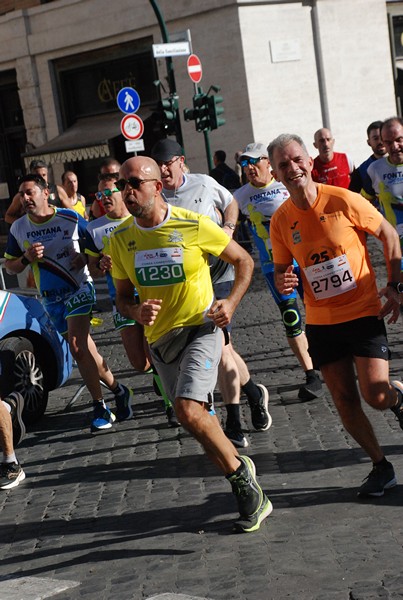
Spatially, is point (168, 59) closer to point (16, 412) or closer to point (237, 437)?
point (16, 412)

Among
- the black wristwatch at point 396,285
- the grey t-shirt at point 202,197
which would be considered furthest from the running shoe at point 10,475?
the black wristwatch at point 396,285

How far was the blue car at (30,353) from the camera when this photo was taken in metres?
9.04

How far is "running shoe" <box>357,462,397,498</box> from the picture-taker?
5.99 meters

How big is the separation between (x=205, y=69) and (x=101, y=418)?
63.6 feet

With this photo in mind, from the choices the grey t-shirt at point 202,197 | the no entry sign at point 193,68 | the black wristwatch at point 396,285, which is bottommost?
the black wristwatch at point 396,285

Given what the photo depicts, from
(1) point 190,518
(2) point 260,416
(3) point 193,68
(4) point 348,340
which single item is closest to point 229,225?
(2) point 260,416

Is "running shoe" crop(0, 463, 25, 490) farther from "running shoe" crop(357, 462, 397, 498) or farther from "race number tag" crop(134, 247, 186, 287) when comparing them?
"running shoe" crop(357, 462, 397, 498)

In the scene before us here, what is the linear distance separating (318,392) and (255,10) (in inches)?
766

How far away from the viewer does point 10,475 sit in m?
7.48

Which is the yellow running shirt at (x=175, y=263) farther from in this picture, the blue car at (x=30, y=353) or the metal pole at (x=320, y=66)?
the metal pole at (x=320, y=66)

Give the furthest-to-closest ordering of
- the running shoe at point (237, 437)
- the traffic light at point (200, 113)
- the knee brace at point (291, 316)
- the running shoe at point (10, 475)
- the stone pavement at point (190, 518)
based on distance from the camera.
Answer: the traffic light at point (200, 113), the knee brace at point (291, 316), the running shoe at point (237, 437), the running shoe at point (10, 475), the stone pavement at point (190, 518)

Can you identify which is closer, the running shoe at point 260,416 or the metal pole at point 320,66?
the running shoe at point 260,416

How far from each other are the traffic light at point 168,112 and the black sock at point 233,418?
15.7 m

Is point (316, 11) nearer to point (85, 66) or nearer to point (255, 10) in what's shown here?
point (255, 10)
